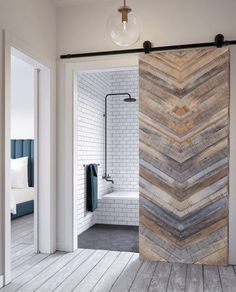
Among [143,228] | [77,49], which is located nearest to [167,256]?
[143,228]

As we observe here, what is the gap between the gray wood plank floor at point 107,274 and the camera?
2.79 meters

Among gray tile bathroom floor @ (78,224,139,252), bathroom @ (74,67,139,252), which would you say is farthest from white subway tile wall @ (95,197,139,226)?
gray tile bathroom floor @ (78,224,139,252)

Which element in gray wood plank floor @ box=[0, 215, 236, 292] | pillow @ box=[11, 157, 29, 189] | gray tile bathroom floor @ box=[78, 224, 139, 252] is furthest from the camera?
pillow @ box=[11, 157, 29, 189]

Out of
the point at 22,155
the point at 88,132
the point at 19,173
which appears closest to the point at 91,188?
the point at 88,132

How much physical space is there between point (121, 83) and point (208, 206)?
341 cm

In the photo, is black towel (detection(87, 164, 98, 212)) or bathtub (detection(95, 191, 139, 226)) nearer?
black towel (detection(87, 164, 98, 212))

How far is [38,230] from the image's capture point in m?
3.78

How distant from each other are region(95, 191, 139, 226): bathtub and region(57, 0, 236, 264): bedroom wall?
177 centimetres

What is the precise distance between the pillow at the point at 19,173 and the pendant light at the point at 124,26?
14.1 ft

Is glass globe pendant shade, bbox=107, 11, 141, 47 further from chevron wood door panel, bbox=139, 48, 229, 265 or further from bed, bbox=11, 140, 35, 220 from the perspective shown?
bed, bbox=11, 140, 35, 220

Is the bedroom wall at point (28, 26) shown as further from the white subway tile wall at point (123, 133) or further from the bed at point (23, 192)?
the bed at point (23, 192)

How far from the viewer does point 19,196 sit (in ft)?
18.6

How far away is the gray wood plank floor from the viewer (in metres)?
2.79

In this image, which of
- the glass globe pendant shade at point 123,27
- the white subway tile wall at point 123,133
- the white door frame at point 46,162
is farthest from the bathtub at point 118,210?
the glass globe pendant shade at point 123,27
